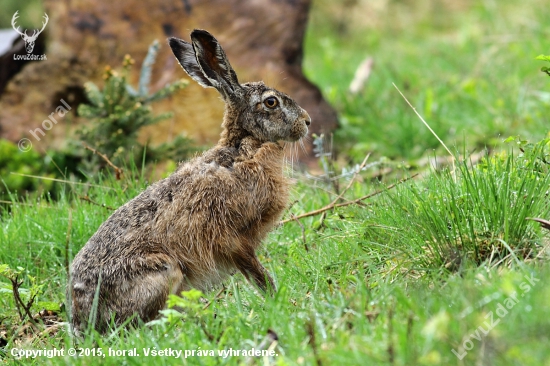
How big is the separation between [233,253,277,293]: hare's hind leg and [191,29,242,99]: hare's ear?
1.22 m

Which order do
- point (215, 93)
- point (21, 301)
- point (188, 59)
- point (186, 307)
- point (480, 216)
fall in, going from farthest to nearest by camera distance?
1. point (215, 93)
2. point (188, 59)
3. point (21, 301)
4. point (480, 216)
5. point (186, 307)

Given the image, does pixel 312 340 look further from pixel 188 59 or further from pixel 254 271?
pixel 188 59

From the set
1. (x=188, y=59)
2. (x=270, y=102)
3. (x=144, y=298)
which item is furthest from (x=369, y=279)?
(x=188, y=59)

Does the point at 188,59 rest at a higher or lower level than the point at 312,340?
higher

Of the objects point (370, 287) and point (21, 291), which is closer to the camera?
point (370, 287)

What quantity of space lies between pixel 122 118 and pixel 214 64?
8.16 feet

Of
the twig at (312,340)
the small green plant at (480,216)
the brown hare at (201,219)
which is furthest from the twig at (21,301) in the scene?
the small green plant at (480,216)

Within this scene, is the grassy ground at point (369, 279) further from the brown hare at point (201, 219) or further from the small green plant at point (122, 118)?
the small green plant at point (122, 118)

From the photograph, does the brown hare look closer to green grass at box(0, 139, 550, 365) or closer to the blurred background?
green grass at box(0, 139, 550, 365)

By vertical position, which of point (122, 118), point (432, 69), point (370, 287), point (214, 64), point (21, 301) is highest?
point (214, 64)

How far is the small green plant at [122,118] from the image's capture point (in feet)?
24.2

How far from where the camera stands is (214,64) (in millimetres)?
5180

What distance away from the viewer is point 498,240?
14.1 ft

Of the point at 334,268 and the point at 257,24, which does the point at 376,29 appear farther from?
the point at 334,268
